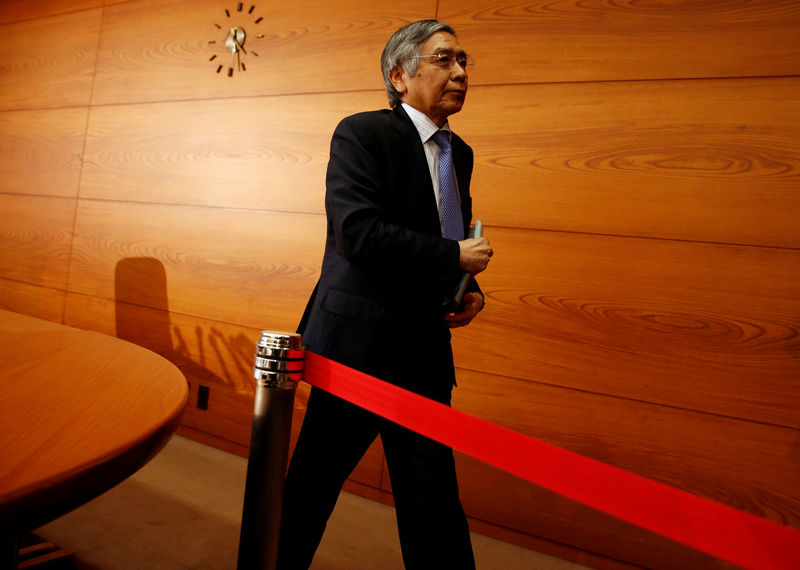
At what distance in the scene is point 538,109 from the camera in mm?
2143

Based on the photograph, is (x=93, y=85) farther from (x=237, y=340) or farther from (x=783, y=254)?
(x=783, y=254)

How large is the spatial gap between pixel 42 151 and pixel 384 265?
317cm

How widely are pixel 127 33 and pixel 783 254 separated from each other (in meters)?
3.38

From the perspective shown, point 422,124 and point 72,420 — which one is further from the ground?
point 422,124

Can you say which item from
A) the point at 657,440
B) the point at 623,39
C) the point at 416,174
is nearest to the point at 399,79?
the point at 416,174

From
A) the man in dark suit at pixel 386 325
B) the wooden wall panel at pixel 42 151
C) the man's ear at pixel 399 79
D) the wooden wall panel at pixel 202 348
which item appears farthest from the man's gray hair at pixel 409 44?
the wooden wall panel at pixel 42 151

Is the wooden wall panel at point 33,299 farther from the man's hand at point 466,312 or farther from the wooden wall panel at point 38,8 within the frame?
the man's hand at point 466,312

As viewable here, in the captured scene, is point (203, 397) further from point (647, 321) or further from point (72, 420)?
point (72, 420)

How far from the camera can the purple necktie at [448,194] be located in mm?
1356

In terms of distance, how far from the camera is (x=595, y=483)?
76cm

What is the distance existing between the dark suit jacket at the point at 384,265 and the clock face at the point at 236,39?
1.76 meters

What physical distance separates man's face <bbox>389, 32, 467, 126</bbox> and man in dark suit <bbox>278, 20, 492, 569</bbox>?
12 centimetres

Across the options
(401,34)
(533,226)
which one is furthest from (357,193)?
(533,226)

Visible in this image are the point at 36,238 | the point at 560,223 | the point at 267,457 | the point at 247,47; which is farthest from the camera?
the point at 36,238
